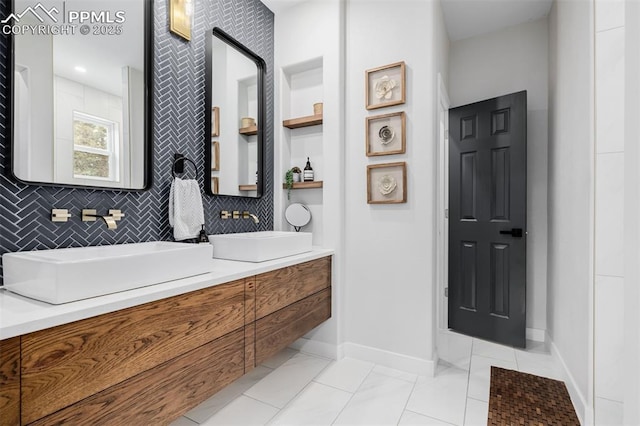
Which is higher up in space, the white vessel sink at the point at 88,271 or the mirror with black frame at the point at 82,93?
the mirror with black frame at the point at 82,93

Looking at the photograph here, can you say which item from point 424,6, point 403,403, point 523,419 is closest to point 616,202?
point 523,419

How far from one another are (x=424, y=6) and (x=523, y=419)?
2.55 metres

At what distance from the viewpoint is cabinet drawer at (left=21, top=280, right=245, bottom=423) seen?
890 mm

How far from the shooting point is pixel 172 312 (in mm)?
1242

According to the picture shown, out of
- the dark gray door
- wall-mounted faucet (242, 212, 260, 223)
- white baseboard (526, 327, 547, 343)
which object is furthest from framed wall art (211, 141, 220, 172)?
white baseboard (526, 327, 547, 343)

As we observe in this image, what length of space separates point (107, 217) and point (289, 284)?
1.00 metres

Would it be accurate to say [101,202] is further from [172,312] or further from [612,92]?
[612,92]

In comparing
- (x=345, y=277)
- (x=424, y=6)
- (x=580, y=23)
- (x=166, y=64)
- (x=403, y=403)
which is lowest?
(x=403, y=403)

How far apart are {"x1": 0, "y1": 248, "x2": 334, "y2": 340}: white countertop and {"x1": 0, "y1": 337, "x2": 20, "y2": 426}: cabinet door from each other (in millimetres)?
34

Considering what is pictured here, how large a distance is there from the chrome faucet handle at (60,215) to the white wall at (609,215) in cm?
246
